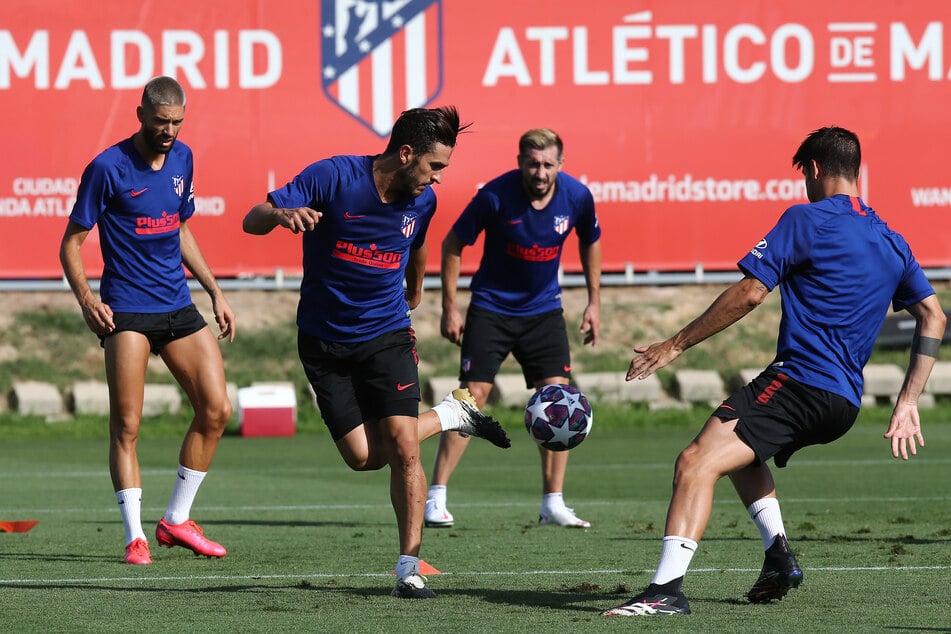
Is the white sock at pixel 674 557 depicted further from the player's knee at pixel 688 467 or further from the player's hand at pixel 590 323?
the player's hand at pixel 590 323

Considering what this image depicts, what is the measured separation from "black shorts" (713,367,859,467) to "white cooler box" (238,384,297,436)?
10782 millimetres

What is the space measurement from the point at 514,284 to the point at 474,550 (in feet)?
7.52

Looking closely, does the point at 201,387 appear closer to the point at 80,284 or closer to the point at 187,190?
the point at 80,284

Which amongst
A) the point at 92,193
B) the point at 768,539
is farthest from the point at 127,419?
the point at 768,539

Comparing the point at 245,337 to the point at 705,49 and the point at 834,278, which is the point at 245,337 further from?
the point at 834,278

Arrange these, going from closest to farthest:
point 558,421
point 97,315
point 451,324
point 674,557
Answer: point 674,557, point 97,315, point 558,421, point 451,324

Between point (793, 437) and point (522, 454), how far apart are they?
873 cm

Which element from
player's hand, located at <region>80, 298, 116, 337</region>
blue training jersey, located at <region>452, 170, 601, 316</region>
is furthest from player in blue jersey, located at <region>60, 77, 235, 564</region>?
blue training jersey, located at <region>452, 170, 601, 316</region>

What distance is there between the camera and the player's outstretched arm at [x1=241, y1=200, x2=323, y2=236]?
253 inches

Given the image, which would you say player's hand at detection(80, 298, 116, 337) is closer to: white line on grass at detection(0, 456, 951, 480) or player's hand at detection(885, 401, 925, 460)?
player's hand at detection(885, 401, 925, 460)

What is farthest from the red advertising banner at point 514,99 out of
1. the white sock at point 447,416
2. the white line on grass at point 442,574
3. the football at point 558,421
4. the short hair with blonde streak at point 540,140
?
the white line on grass at point 442,574

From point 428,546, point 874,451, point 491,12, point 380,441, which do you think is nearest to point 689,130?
point 491,12

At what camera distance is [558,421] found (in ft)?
28.1

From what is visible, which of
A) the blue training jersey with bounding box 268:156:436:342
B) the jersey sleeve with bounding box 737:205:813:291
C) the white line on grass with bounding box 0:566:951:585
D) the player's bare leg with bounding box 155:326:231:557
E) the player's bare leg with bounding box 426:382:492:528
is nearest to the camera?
the jersey sleeve with bounding box 737:205:813:291
